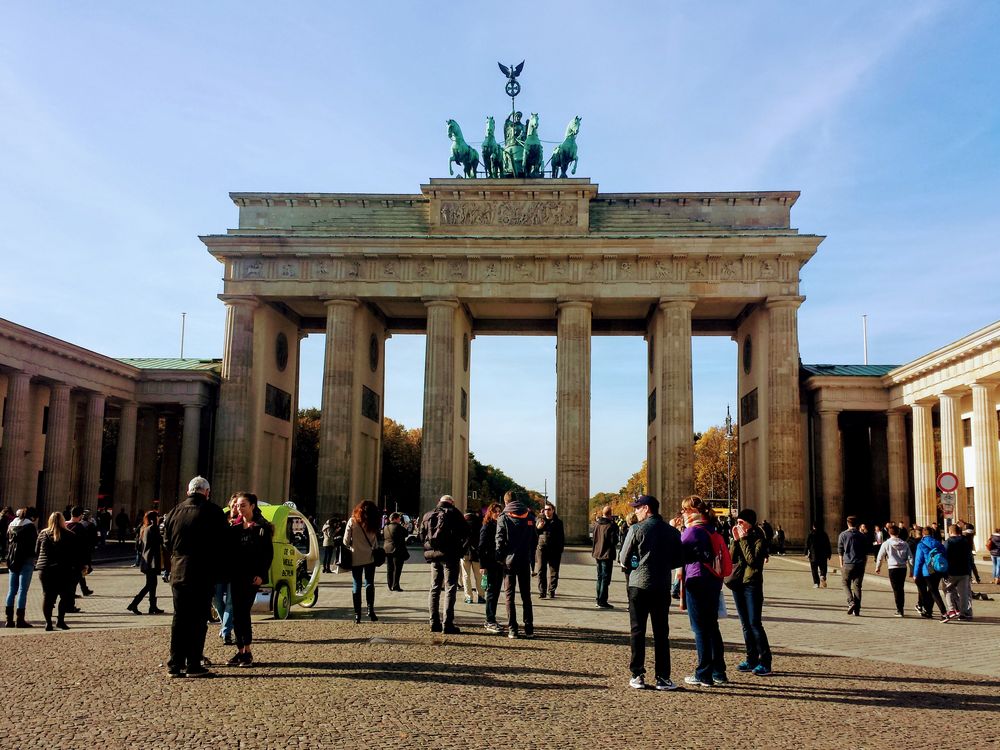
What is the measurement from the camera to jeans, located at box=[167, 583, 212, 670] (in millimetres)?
8867

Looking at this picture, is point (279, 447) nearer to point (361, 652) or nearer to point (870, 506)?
point (870, 506)

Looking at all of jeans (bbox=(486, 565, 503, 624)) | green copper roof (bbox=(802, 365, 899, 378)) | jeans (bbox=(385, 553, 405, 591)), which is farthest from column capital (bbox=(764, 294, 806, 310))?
jeans (bbox=(486, 565, 503, 624))

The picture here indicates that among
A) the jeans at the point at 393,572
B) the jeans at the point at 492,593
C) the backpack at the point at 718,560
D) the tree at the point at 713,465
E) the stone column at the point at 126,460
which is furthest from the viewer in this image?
the tree at the point at 713,465

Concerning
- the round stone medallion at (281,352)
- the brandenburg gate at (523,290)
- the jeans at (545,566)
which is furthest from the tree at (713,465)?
the jeans at (545,566)

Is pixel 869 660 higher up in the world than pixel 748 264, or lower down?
lower down

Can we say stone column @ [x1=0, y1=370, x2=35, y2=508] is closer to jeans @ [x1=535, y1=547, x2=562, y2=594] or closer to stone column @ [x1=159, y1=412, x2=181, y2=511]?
stone column @ [x1=159, y1=412, x2=181, y2=511]

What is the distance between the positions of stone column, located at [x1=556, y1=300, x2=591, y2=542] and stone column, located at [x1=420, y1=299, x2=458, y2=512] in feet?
17.9

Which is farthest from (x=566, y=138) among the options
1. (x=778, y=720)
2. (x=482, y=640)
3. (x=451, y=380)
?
(x=778, y=720)

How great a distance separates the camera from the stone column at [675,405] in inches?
1647

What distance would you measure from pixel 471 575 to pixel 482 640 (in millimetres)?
5317

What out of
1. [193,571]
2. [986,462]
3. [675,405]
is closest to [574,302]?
[675,405]

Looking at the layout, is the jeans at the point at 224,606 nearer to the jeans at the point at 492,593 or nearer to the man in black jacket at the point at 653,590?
the jeans at the point at 492,593

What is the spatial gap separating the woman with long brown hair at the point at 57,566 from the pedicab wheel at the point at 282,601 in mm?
3010

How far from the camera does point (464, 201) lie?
4512 centimetres
